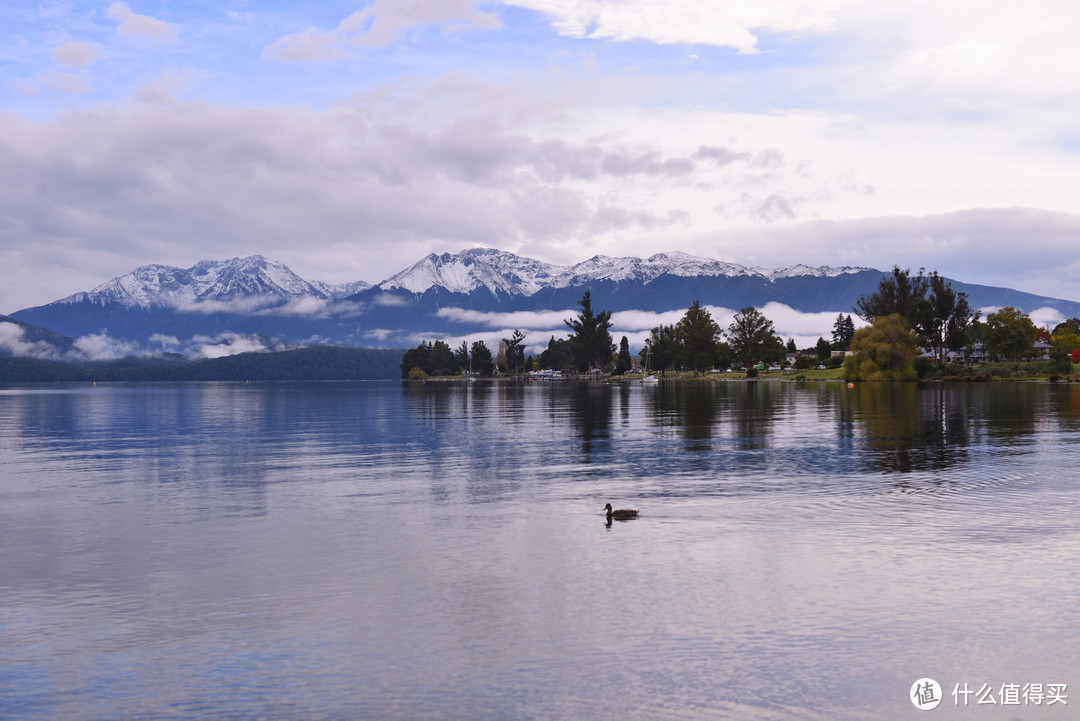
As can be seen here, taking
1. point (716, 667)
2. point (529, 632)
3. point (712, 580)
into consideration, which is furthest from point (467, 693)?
point (712, 580)

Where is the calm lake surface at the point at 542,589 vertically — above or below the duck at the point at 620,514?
below

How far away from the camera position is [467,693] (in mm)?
15898

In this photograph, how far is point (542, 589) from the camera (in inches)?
900

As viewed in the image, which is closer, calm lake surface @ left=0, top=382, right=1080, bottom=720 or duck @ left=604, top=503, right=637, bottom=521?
calm lake surface @ left=0, top=382, right=1080, bottom=720

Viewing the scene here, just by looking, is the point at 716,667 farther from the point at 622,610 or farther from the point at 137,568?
the point at 137,568

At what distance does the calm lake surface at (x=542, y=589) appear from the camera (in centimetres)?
1600

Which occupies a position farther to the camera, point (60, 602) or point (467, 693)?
point (60, 602)

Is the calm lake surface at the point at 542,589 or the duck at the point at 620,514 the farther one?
the duck at the point at 620,514

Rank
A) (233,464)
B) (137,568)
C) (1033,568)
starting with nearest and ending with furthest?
(1033,568) → (137,568) → (233,464)

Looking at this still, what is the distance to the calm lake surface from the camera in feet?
52.5

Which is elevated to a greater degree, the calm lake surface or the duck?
the duck

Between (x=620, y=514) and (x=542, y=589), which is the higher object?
(x=620, y=514)

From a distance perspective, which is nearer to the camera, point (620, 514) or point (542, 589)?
point (542, 589)

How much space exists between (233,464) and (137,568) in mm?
28608
